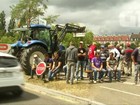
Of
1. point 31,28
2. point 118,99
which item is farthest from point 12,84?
point 31,28

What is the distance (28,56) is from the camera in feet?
56.9

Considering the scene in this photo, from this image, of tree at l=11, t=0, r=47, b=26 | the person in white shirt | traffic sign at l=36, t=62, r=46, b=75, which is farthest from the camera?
tree at l=11, t=0, r=47, b=26

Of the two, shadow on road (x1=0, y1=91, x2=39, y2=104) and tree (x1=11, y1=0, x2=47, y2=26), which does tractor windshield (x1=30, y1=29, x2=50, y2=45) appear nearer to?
shadow on road (x1=0, y1=91, x2=39, y2=104)

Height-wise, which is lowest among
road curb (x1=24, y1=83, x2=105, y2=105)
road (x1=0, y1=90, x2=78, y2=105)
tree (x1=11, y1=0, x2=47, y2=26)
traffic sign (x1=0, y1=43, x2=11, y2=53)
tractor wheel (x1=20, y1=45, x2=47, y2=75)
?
road (x1=0, y1=90, x2=78, y2=105)

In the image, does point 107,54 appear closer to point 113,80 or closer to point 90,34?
point 113,80

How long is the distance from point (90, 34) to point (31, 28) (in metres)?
62.3

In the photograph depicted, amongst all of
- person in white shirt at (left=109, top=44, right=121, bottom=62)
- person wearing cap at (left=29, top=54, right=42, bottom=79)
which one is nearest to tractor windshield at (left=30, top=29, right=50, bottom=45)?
person wearing cap at (left=29, top=54, right=42, bottom=79)

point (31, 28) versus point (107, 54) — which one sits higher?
point (31, 28)

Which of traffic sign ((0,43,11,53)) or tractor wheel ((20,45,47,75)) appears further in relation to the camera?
traffic sign ((0,43,11,53))

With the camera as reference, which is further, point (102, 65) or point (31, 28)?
point (31, 28)

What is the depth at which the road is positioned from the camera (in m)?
10.5

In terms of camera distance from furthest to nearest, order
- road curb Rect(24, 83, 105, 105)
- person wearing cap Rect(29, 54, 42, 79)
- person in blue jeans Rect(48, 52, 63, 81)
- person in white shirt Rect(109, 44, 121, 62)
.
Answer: person in white shirt Rect(109, 44, 121, 62) → person wearing cap Rect(29, 54, 42, 79) → person in blue jeans Rect(48, 52, 63, 81) → road curb Rect(24, 83, 105, 105)

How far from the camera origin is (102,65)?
15938 mm

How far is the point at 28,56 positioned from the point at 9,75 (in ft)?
21.9
